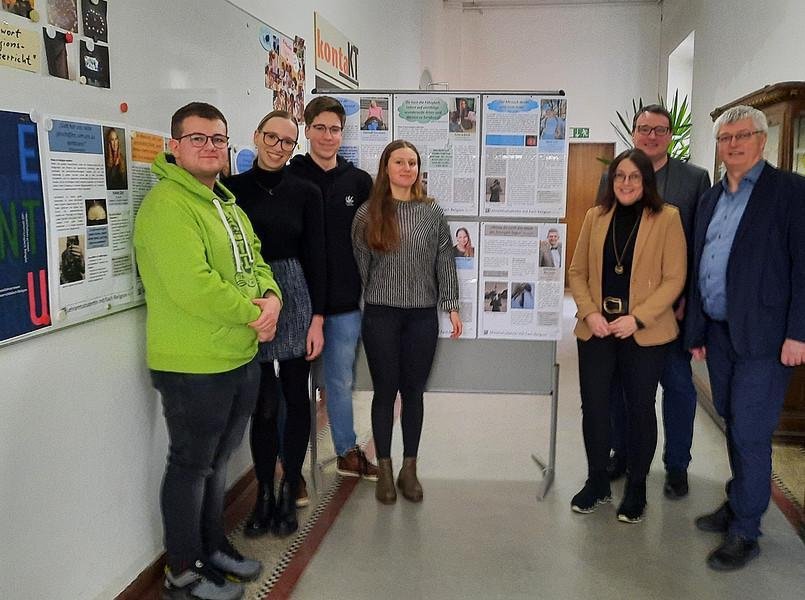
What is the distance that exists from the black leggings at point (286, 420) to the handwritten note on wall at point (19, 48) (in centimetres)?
122

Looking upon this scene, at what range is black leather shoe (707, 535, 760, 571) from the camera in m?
2.43

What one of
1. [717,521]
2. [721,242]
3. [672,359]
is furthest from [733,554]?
[721,242]

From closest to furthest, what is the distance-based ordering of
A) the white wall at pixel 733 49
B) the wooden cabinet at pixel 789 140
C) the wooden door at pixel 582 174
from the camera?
the wooden cabinet at pixel 789 140, the white wall at pixel 733 49, the wooden door at pixel 582 174

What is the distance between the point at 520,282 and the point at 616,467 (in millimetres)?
958

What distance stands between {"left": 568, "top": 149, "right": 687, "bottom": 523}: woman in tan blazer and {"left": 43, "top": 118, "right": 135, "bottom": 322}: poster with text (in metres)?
1.65

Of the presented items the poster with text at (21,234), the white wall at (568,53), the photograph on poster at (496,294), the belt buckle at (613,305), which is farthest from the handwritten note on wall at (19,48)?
the white wall at (568,53)

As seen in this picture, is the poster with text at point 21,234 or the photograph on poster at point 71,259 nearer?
the poster with text at point 21,234

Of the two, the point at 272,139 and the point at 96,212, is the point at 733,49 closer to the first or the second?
the point at 272,139

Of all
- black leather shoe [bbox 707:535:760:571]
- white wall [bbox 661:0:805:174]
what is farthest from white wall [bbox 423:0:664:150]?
black leather shoe [bbox 707:535:760:571]

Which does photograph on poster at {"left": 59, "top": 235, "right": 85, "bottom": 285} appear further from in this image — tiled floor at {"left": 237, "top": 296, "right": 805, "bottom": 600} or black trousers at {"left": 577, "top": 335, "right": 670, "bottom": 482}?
black trousers at {"left": 577, "top": 335, "right": 670, "bottom": 482}

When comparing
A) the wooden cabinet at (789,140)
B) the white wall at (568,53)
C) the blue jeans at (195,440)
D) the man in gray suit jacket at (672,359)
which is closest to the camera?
the blue jeans at (195,440)

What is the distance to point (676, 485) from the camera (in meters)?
3.02

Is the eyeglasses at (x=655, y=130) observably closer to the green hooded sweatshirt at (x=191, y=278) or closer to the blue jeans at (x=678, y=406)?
the blue jeans at (x=678, y=406)

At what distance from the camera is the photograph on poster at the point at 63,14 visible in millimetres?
1726
